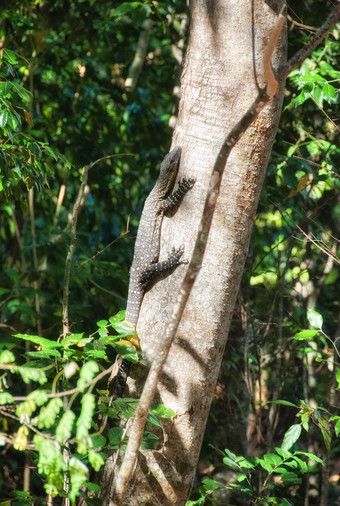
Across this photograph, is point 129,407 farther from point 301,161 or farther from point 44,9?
point 44,9

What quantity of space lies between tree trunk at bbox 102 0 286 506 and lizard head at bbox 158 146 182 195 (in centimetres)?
16

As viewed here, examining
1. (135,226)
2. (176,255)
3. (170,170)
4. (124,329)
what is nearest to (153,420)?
(124,329)

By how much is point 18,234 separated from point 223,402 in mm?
2338

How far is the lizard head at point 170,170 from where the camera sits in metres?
A: 2.46

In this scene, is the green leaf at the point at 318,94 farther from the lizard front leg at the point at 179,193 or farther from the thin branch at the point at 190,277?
the thin branch at the point at 190,277

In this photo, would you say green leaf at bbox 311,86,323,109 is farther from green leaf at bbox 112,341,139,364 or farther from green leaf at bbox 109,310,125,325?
green leaf at bbox 112,341,139,364

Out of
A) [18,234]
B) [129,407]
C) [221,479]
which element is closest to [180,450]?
[129,407]

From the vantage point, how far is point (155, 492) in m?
2.22

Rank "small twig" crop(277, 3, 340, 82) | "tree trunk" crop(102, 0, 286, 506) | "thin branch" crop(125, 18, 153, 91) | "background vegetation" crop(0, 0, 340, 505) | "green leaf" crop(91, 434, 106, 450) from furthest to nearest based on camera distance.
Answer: "thin branch" crop(125, 18, 153, 91) → "background vegetation" crop(0, 0, 340, 505) → "tree trunk" crop(102, 0, 286, 506) → "green leaf" crop(91, 434, 106, 450) → "small twig" crop(277, 3, 340, 82)

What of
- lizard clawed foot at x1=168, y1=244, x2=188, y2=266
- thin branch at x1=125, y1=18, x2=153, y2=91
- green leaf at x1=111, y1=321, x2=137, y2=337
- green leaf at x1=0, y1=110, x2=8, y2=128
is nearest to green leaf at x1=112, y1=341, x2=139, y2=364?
green leaf at x1=111, y1=321, x2=137, y2=337

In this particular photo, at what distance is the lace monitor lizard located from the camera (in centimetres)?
233

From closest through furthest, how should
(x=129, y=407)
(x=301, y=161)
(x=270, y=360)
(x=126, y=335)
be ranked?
(x=129, y=407)
(x=126, y=335)
(x=301, y=161)
(x=270, y=360)

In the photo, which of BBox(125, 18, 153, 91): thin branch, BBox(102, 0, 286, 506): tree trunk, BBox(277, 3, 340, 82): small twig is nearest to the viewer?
BBox(277, 3, 340, 82): small twig

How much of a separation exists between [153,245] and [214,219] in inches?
25.1
